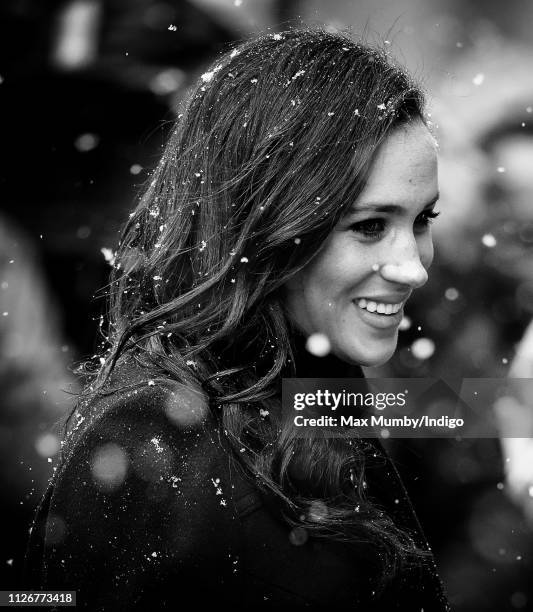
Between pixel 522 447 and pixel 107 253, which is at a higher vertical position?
pixel 107 253

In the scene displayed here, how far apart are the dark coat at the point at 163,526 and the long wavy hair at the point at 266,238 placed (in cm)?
7

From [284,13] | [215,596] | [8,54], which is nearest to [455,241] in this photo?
[284,13]

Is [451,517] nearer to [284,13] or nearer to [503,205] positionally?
[503,205]

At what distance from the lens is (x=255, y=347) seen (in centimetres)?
134

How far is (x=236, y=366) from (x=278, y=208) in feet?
1.04

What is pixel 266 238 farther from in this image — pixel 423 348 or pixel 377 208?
pixel 423 348

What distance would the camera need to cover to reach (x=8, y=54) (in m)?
2.82

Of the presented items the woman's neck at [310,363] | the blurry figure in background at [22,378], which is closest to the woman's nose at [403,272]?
the woman's neck at [310,363]

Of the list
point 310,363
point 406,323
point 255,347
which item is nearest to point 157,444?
point 255,347

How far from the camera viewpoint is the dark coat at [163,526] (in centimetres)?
104

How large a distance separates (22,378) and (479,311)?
2.22 metres

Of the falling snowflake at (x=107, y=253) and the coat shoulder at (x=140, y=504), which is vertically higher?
the falling snowflake at (x=107, y=253)

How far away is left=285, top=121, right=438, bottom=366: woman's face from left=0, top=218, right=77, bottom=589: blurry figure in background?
1.80m

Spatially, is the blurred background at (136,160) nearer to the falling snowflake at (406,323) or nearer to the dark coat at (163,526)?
the falling snowflake at (406,323)
